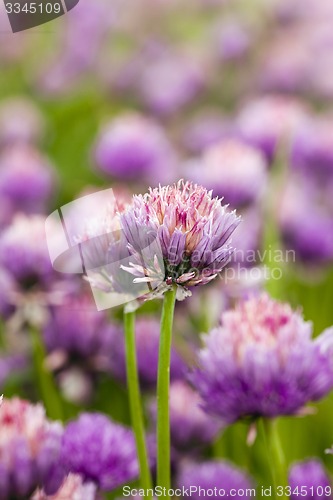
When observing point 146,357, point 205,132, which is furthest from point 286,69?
point 146,357

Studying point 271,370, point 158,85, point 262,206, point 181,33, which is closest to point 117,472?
point 271,370

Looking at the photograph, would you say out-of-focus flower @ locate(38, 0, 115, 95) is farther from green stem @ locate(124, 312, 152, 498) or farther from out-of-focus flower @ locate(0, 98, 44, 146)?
green stem @ locate(124, 312, 152, 498)

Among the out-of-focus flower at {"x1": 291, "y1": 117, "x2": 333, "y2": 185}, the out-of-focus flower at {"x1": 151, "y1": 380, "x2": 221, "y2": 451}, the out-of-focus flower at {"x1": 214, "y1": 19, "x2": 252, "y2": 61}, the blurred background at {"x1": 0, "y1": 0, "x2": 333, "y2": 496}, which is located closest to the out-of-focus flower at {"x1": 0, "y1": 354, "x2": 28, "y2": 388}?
the blurred background at {"x1": 0, "y1": 0, "x2": 333, "y2": 496}

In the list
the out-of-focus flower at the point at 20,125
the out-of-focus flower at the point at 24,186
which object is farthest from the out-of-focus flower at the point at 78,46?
the out-of-focus flower at the point at 24,186

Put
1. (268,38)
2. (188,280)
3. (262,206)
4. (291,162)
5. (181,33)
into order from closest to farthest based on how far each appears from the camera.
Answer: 1. (188,280)
2. (262,206)
3. (291,162)
4. (268,38)
5. (181,33)

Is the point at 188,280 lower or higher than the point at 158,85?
higher

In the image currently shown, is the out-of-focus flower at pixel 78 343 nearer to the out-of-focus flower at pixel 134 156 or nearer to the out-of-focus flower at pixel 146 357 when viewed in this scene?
the out-of-focus flower at pixel 146 357

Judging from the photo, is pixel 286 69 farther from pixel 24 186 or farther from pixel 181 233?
pixel 181 233

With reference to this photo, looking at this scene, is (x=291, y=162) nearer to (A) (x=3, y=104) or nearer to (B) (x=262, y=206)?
(B) (x=262, y=206)
